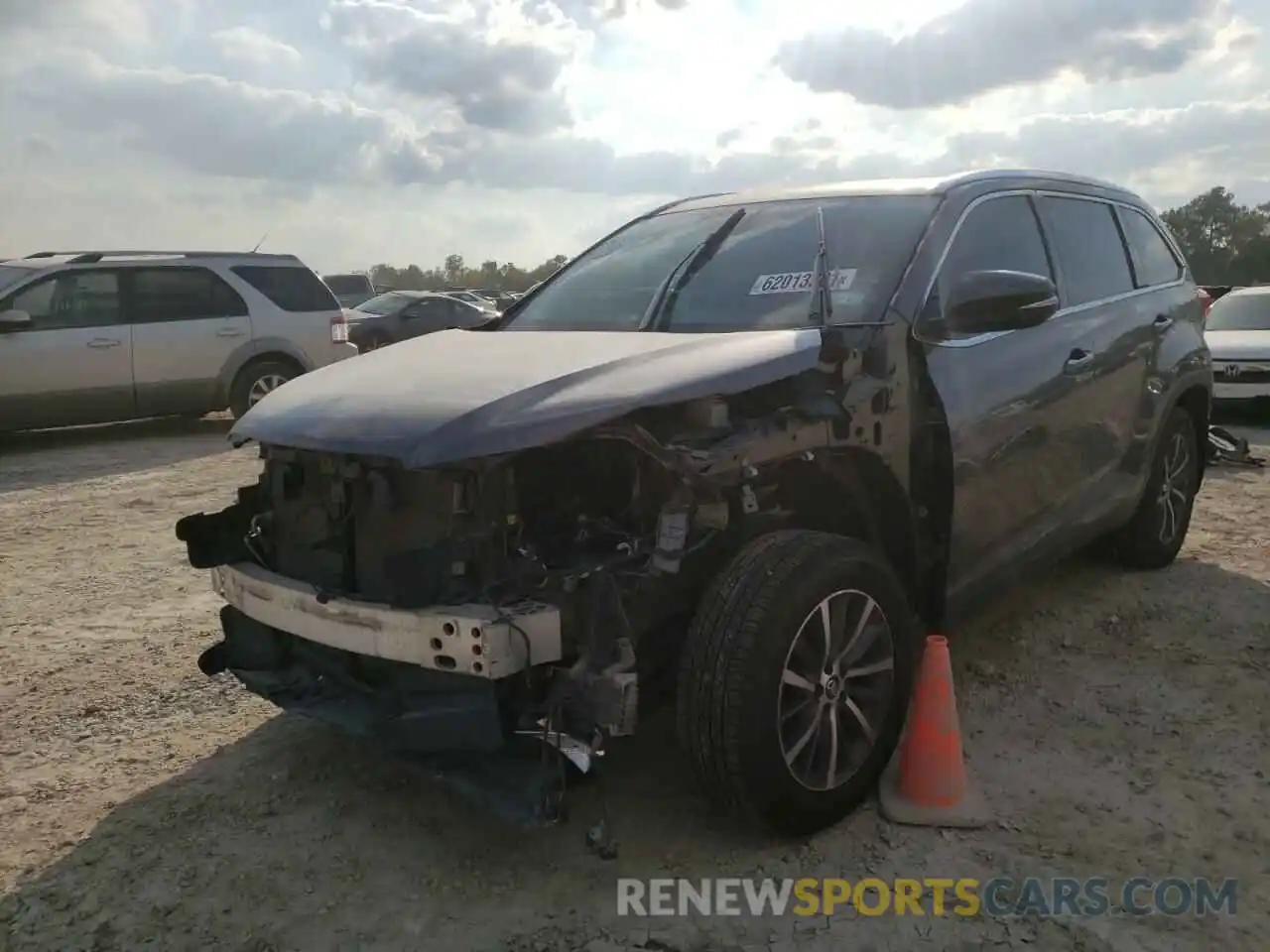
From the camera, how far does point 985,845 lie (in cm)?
293

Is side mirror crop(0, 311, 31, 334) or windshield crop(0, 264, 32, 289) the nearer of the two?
side mirror crop(0, 311, 31, 334)

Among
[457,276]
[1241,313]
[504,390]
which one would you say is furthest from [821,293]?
[457,276]

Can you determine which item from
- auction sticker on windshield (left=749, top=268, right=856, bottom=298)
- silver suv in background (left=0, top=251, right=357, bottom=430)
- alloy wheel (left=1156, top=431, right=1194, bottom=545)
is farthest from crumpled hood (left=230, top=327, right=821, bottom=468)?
silver suv in background (left=0, top=251, right=357, bottom=430)

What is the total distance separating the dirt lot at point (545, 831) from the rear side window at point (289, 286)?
21.3 ft

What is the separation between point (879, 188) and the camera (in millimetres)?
3926

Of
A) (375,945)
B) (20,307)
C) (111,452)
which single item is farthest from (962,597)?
(20,307)

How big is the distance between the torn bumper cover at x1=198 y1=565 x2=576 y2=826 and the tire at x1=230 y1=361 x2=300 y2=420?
7.87m

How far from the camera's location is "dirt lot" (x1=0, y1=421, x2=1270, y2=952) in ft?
8.57

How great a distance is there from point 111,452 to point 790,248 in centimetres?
793

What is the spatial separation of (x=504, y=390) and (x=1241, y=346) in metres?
10.2

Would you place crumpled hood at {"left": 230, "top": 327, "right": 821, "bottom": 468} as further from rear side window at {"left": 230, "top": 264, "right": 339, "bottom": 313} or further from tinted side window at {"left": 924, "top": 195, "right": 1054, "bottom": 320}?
rear side window at {"left": 230, "top": 264, "right": 339, "bottom": 313}

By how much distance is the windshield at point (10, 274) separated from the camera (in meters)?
9.54

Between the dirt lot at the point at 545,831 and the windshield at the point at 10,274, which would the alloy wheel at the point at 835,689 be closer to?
the dirt lot at the point at 545,831

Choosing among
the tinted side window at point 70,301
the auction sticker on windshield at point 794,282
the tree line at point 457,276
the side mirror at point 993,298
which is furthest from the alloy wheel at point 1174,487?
the tree line at point 457,276
